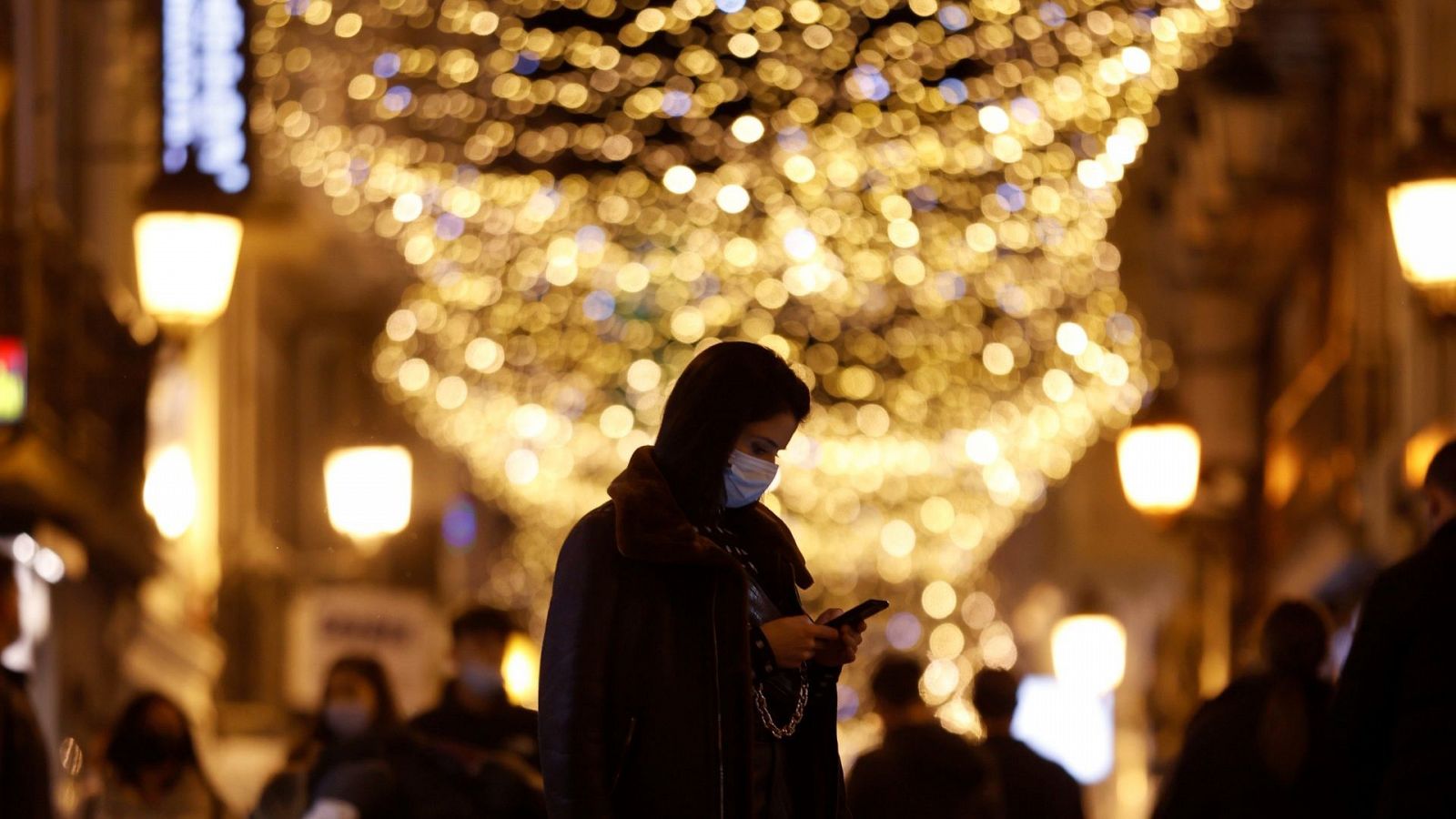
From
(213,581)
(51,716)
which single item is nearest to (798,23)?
(51,716)

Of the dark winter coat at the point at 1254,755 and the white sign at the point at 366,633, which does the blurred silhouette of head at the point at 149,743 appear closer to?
the dark winter coat at the point at 1254,755

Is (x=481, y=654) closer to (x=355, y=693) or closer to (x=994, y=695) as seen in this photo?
(x=355, y=693)

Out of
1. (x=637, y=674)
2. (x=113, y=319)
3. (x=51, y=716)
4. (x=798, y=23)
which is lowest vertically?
(x=51, y=716)

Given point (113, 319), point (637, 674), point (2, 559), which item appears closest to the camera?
point (637, 674)

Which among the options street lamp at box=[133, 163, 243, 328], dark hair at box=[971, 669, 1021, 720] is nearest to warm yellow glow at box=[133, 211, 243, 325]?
street lamp at box=[133, 163, 243, 328]

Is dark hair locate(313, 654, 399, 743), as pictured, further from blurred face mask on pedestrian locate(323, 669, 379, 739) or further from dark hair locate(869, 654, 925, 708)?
dark hair locate(869, 654, 925, 708)

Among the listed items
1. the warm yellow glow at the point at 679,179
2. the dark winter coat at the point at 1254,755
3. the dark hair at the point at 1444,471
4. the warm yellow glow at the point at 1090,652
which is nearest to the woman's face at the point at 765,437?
the dark hair at the point at 1444,471

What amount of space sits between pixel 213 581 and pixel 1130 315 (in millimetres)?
8815

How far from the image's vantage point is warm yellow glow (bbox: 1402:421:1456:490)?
58.6ft

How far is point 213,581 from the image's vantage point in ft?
90.5

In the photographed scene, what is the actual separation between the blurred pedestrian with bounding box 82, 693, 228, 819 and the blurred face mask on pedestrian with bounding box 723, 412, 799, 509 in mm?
4410

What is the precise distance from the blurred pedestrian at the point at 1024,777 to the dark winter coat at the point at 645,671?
4917 millimetres

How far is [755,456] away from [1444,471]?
213 cm

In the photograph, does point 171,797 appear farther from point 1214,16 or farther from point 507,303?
point 507,303
